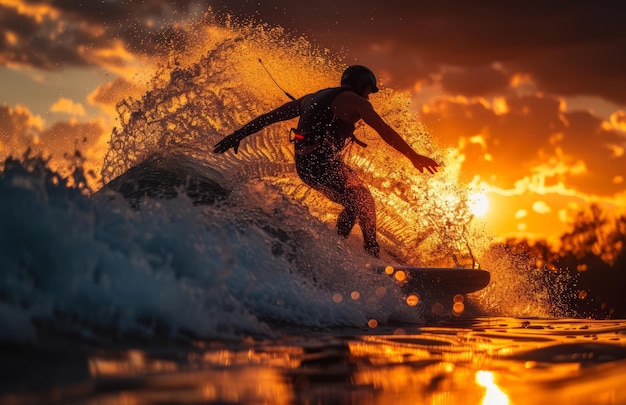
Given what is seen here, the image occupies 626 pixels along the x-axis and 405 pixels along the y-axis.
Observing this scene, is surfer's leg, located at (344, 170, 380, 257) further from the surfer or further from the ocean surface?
the ocean surface

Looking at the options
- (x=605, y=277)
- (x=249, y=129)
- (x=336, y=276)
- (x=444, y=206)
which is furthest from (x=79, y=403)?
(x=605, y=277)

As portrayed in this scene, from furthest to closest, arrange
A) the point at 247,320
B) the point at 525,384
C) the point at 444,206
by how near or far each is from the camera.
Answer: the point at 444,206, the point at 247,320, the point at 525,384

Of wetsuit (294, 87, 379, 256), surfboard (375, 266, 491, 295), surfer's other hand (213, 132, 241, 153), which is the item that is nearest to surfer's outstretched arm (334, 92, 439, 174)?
wetsuit (294, 87, 379, 256)

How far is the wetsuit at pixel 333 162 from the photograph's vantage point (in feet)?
26.0

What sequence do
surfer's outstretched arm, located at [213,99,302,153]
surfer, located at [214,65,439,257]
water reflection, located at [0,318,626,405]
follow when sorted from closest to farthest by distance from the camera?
1. water reflection, located at [0,318,626,405]
2. surfer, located at [214,65,439,257]
3. surfer's outstretched arm, located at [213,99,302,153]

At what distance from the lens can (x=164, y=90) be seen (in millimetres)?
10219

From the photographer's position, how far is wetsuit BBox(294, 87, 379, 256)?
791 centimetres

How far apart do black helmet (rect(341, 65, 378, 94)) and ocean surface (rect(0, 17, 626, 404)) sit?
1485 mm

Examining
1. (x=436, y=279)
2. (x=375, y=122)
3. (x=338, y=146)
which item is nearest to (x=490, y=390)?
(x=375, y=122)

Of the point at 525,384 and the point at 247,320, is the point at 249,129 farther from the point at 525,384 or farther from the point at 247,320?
the point at 525,384

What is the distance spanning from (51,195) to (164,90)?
608cm

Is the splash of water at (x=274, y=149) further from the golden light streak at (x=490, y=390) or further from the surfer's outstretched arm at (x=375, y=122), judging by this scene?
the golden light streak at (x=490, y=390)

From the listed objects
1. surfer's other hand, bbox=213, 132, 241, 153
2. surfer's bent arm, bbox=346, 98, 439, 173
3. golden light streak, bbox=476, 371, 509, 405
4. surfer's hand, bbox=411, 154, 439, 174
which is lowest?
golden light streak, bbox=476, 371, 509, 405

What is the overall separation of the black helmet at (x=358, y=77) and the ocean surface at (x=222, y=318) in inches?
58.5
